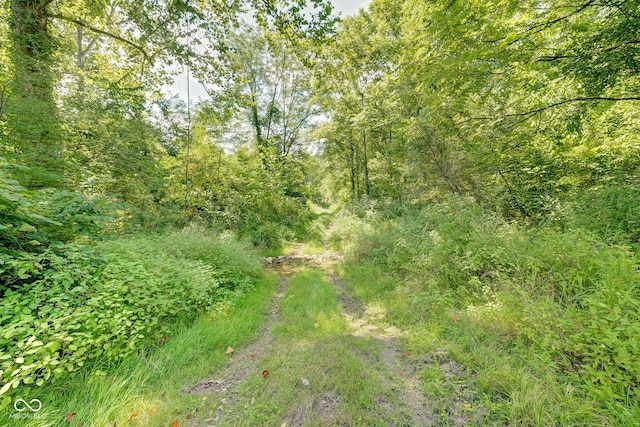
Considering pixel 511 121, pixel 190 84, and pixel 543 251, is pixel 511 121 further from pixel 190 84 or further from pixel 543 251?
pixel 190 84

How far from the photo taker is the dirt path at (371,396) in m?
2.00

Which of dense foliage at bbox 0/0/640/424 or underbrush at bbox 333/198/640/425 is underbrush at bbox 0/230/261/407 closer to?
dense foliage at bbox 0/0/640/424

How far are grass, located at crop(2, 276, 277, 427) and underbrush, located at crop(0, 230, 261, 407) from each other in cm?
15

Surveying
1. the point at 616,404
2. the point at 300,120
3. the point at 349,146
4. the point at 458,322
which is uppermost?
the point at 300,120

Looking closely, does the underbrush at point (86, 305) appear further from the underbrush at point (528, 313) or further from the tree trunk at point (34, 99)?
the underbrush at point (528, 313)

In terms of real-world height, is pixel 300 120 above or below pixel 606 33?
above

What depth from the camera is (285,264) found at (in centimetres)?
765

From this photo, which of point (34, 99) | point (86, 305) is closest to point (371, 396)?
point (86, 305)

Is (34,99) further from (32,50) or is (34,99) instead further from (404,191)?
(404,191)

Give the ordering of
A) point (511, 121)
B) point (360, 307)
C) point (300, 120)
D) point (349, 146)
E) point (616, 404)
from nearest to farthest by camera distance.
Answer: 1. point (616, 404)
2. point (360, 307)
3. point (511, 121)
4. point (349, 146)
5. point (300, 120)

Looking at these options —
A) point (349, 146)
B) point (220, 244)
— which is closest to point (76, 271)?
point (220, 244)

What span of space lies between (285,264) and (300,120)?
14.9m

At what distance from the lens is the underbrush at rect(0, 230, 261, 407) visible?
6.09ft

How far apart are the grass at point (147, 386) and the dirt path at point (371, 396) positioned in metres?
0.19
